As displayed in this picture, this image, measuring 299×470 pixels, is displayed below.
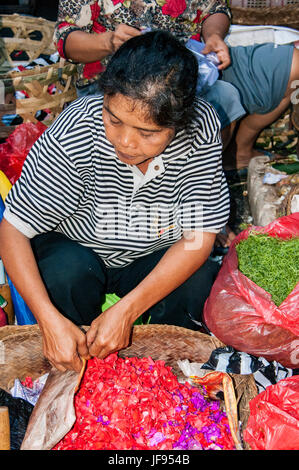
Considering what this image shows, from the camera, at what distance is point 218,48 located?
9.55 ft

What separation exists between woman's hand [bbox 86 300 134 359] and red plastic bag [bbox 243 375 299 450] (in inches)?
20.4

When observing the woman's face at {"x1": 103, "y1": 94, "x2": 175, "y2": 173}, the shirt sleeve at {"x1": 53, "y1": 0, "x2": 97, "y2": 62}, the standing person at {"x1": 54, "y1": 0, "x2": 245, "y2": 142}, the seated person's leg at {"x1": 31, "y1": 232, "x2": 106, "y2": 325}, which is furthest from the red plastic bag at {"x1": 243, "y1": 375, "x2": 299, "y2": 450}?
the shirt sleeve at {"x1": 53, "y1": 0, "x2": 97, "y2": 62}

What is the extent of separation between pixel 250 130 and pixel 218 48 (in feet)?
2.89

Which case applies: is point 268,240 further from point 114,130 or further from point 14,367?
point 14,367

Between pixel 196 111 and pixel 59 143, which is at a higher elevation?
pixel 196 111

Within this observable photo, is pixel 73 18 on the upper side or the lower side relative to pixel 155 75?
lower

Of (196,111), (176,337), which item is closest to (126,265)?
(176,337)

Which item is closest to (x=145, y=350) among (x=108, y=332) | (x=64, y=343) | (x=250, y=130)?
(x=108, y=332)

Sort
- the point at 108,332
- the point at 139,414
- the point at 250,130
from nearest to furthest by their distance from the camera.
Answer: the point at 139,414
the point at 108,332
the point at 250,130

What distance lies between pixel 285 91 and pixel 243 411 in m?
2.26

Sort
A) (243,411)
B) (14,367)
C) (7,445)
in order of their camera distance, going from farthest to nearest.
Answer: (14,367) < (243,411) < (7,445)

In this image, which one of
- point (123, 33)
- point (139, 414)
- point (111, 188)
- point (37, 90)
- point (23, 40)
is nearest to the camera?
point (139, 414)

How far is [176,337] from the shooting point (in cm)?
203

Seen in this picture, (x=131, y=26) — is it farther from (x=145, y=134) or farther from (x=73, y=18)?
(x=145, y=134)
